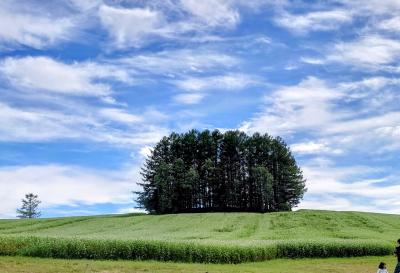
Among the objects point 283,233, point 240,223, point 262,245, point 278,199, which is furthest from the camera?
point 278,199

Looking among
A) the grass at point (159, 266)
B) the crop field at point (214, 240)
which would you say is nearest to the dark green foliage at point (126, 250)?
the crop field at point (214, 240)

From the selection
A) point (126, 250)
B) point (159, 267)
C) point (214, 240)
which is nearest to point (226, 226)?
point (214, 240)

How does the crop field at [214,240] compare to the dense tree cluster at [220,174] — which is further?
the dense tree cluster at [220,174]

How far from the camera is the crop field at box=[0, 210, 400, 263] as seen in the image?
41938 millimetres

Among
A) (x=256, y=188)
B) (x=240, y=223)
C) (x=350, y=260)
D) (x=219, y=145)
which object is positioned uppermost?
(x=219, y=145)

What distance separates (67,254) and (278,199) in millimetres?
85863

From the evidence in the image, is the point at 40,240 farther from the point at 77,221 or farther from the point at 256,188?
the point at 256,188

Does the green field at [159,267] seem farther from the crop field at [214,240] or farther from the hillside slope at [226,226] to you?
the hillside slope at [226,226]

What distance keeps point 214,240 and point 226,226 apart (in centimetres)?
2361

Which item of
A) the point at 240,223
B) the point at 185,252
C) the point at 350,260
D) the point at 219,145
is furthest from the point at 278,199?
the point at 185,252

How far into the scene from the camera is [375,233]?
6600cm

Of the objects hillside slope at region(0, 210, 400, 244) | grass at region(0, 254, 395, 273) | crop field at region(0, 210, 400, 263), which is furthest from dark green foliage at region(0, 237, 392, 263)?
hillside slope at region(0, 210, 400, 244)

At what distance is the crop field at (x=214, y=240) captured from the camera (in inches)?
1651

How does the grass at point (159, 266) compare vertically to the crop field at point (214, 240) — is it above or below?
below
